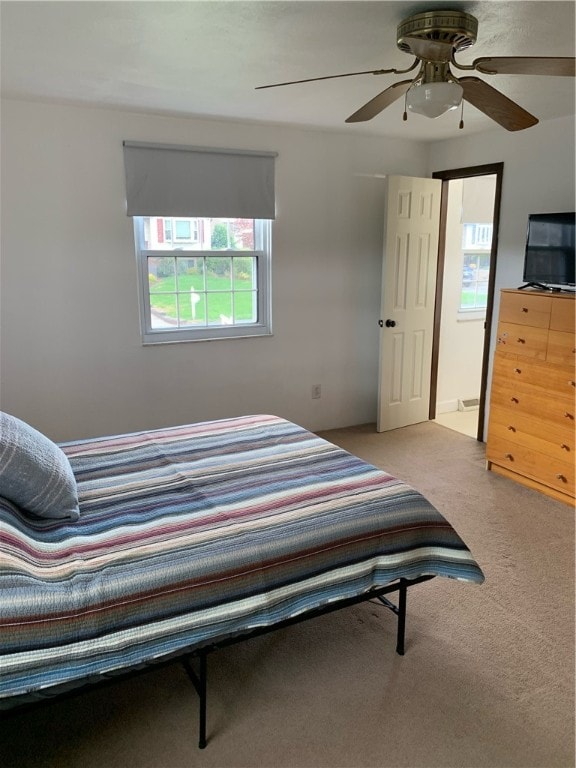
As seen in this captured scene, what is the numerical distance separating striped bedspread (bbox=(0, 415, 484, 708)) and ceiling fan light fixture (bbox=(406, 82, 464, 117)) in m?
1.41

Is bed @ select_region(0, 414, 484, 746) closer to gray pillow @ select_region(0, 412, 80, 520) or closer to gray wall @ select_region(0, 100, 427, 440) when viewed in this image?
gray pillow @ select_region(0, 412, 80, 520)

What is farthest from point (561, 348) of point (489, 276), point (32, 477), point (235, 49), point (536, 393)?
point (32, 477)

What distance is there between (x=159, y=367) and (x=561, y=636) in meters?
2.97

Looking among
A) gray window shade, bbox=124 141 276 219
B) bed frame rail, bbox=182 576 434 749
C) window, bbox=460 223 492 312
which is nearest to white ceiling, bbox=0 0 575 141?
gray window shade, bbox=124 141 276 219

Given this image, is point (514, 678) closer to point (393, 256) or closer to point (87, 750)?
point (87, 750)

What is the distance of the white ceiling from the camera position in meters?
2.02

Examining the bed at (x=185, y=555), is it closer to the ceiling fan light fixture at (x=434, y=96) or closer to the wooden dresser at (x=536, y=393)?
the ceiling fan light fixture at (x=434, y=96)

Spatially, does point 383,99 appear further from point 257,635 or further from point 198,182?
point 257,635

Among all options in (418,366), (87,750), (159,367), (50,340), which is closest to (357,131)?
(418,366)

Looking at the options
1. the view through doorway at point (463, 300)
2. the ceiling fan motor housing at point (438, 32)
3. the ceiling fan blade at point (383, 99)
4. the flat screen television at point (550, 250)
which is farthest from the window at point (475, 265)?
the ceiling fan motor housing at point (438, 32)

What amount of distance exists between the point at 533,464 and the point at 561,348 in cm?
78

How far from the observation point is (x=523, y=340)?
364 cm

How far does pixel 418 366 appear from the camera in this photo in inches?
198

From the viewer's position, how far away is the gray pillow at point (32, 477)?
188 cm
